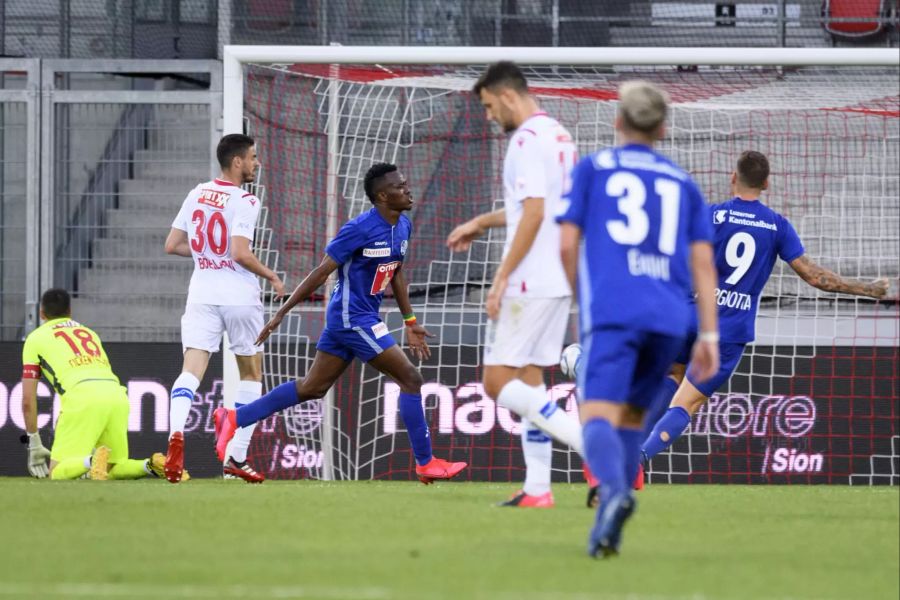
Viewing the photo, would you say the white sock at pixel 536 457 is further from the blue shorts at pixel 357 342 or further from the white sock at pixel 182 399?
the white sock at pixel 182 399

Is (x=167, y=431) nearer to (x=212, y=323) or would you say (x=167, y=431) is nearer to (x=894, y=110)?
(x=212, y=323)

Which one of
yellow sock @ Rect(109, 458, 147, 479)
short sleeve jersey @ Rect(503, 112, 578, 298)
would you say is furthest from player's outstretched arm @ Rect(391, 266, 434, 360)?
short sleeve jersey @ Rect(503, 112, 578, 298)

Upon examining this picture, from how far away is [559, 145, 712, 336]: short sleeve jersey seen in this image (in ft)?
16.0

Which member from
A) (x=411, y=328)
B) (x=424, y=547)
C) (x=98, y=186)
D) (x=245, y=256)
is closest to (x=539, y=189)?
(x=424, y=547)

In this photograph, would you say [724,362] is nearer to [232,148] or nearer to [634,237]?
[232,148]

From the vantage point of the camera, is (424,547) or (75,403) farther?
(75,403)

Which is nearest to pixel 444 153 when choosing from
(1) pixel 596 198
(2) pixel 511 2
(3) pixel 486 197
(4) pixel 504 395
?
(3) pixel 486 197

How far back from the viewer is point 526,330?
20.9 feet

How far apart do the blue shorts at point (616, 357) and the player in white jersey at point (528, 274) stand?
121 centimetres

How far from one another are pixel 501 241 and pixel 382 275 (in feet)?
10.4

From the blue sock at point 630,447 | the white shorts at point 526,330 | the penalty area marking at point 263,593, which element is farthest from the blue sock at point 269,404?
the penalty area marking at point 263,593

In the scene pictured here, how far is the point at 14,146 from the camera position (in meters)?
12.7

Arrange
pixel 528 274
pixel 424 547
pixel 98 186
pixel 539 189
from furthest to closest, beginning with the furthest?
pixel 98 186
pixel 528 274
pixel 539 189
pixel 424 547

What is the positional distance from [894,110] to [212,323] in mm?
5901
